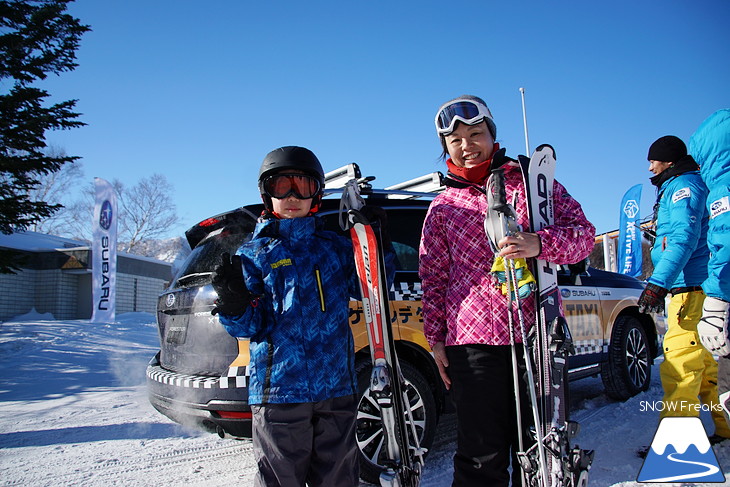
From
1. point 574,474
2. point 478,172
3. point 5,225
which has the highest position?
point 5,225

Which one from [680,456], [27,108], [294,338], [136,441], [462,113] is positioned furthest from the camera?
[27,108]

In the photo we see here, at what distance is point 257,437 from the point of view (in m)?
1.96

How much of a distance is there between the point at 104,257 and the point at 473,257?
48.7 ft

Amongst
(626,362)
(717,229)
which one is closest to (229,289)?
(717,229)

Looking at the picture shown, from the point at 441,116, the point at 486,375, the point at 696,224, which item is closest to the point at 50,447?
the point at 486,375

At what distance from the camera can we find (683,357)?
10.3 ft

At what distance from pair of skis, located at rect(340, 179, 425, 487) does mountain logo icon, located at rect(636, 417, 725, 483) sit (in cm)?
168

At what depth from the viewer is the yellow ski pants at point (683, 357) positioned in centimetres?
312

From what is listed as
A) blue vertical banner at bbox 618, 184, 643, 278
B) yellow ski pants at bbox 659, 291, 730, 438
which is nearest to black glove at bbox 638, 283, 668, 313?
yellow ski pants at bbox 659, 291, 730, 438

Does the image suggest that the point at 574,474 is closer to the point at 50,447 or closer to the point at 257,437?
the point at 257,437

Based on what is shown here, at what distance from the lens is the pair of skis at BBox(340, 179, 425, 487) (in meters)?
2.08

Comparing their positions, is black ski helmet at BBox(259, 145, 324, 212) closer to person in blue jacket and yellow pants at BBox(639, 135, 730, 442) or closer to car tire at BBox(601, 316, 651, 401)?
person in blue jacket and yellow pants at BBox(639, 135, 730, 442)

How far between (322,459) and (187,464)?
213 cm

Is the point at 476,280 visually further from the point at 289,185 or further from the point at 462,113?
the point at 289,185
